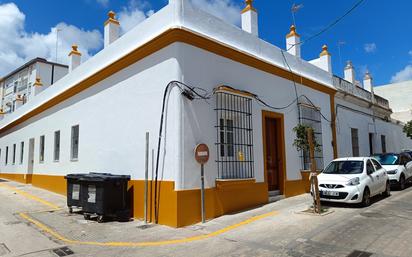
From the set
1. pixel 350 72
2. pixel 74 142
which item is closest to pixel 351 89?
pixel 350 72

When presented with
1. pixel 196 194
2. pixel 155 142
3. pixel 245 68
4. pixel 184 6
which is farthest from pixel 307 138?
pixel 184 6

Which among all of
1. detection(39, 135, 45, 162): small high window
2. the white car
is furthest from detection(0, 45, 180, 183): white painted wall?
the white car

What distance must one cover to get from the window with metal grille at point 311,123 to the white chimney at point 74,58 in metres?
10.1

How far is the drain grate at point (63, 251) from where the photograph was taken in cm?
585

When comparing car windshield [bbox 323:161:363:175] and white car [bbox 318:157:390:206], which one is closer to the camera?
white car [bbox 318:157:390:206]

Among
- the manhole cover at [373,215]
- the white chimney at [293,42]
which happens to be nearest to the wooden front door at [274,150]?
the manhole cover at [373,215]

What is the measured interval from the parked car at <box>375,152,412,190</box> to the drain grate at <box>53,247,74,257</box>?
12.0m

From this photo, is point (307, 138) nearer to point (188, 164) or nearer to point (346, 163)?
point (346, 163)

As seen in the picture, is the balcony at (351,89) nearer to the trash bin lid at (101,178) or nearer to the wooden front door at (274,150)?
the wooden front door at (274,150)

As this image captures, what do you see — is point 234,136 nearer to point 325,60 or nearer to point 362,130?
point 325,60

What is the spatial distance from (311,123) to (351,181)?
4.16 m

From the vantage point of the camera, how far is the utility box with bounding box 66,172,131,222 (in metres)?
8.36

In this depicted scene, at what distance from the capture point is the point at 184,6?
8.46m

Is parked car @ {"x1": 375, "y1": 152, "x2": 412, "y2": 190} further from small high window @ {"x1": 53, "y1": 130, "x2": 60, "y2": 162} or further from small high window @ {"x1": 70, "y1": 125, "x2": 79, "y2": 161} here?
small high window @ {"x1": 53, "y1": 130, "x2": 60, "y2": 162}
